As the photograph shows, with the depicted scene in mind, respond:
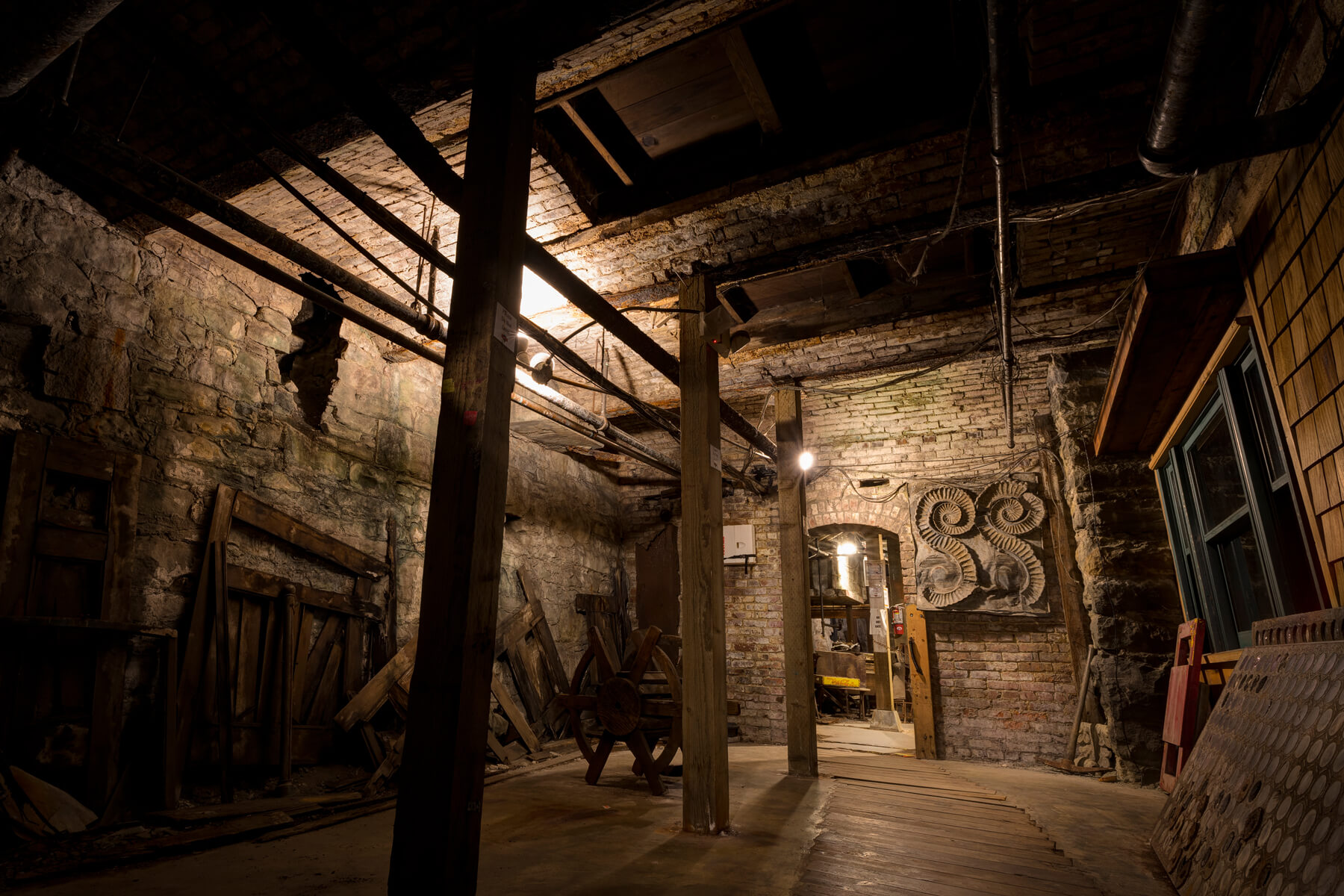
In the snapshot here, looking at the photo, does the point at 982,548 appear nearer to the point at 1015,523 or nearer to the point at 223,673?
the point at 1015,523

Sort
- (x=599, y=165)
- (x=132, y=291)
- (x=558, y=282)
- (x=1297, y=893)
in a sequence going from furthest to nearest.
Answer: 1. (x=599, y=165)
2. (x=132, y=291)
3. (x=558, y=282)
4. (x=1297, y=893)

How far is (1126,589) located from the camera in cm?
550

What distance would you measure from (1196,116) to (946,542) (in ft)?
16.7

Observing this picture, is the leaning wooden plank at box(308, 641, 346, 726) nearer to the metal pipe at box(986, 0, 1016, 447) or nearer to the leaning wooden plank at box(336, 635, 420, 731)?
the leaning wooden plank at box(336, 635, 420, 731)

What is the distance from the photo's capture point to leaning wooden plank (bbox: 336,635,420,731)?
4699 mm

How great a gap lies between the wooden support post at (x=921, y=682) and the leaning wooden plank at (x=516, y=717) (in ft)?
12.2

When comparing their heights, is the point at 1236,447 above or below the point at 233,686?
above

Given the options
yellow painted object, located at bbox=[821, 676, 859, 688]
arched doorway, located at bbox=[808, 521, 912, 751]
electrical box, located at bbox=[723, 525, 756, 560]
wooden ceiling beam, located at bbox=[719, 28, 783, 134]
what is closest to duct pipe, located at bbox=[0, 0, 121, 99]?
wooden ceiling beam, located at bbox=[719, 28, 783, 134]

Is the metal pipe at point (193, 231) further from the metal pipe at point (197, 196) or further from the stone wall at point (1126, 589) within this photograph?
the stone wall at point (1126, 589)

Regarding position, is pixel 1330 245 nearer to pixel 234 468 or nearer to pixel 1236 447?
pixel 1236 447

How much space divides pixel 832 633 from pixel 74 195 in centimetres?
1583

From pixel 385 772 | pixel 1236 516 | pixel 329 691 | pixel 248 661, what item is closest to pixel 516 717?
pixel 385 772

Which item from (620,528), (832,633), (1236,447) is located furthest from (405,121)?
(832,633)

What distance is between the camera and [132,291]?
3.97 meters
